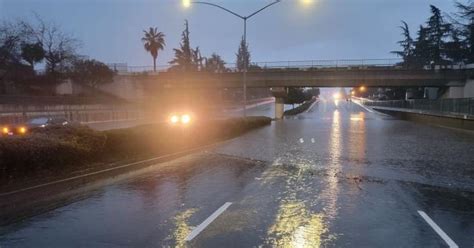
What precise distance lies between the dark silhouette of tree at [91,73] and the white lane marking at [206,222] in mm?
75762

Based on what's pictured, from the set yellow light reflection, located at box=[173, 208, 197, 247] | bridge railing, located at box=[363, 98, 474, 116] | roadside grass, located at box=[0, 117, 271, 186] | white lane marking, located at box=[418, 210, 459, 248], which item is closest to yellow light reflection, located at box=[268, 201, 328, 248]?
yellow light reflection, located at box=[173, 208, 197, 247]

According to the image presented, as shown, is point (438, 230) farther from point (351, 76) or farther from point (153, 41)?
point (153, 41)

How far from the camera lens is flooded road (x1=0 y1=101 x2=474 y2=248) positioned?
23.9 feet

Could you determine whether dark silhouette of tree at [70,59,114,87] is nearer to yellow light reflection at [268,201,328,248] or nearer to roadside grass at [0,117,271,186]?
roadside grass at [0,117,271,186]

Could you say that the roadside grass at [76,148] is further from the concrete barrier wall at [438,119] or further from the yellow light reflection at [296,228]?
the concrete barrier wall at [438,119]

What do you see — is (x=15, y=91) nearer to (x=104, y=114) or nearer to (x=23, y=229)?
(x=104, y=114)

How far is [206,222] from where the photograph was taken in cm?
827

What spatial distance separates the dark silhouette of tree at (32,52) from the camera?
75250 mm

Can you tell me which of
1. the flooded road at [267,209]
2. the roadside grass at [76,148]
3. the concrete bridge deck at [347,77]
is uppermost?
the concrete bridge deck at [347,77]

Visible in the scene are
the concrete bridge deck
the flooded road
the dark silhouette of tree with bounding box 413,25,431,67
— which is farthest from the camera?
the dark silhouette of tree with bounding box 413,25,431,67

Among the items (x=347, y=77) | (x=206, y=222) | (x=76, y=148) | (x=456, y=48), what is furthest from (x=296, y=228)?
(x=456, y=48)

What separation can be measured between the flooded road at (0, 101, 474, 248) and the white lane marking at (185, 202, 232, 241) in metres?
0.02

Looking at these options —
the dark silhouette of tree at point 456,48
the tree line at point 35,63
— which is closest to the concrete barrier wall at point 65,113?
the tree line at point 35,63

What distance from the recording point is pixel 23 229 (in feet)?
25.6
